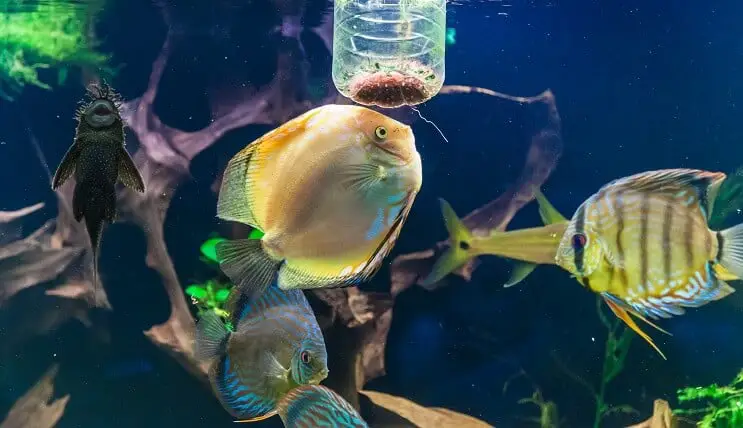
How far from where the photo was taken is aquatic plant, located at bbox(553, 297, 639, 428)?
2.99 meters

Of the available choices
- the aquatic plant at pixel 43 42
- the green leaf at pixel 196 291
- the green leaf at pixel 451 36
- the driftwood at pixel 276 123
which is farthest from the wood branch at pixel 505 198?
the aquatic plant at pixel 43 42

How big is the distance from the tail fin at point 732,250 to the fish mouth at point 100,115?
196 cm

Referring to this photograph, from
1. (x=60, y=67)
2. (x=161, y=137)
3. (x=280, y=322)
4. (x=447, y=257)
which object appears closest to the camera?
(x=280, y=322)

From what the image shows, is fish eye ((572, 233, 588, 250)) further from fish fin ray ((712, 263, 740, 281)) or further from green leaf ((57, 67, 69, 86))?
green leaf ((57, 67, 69, 86))

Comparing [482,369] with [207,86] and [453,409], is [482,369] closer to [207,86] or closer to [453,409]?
[453,409]

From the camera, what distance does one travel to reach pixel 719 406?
2.88 metres

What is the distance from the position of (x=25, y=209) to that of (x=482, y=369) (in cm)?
275

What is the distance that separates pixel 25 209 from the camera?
3240 millimetres

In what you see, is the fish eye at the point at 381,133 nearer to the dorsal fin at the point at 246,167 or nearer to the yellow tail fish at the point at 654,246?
the dorsal fin at the point at 246,167

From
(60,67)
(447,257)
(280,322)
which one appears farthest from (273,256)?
(60,67)

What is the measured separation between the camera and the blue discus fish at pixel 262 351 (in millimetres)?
1747

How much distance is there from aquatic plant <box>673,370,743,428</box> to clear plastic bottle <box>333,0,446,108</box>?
6.53 feet

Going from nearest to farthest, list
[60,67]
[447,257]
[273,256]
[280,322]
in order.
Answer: [273,256], [280,322], [447,257], [60,67]

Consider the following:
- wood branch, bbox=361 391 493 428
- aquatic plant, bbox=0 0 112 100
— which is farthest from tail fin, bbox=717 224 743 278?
aquatic plant, bbox=0 0 112 100
